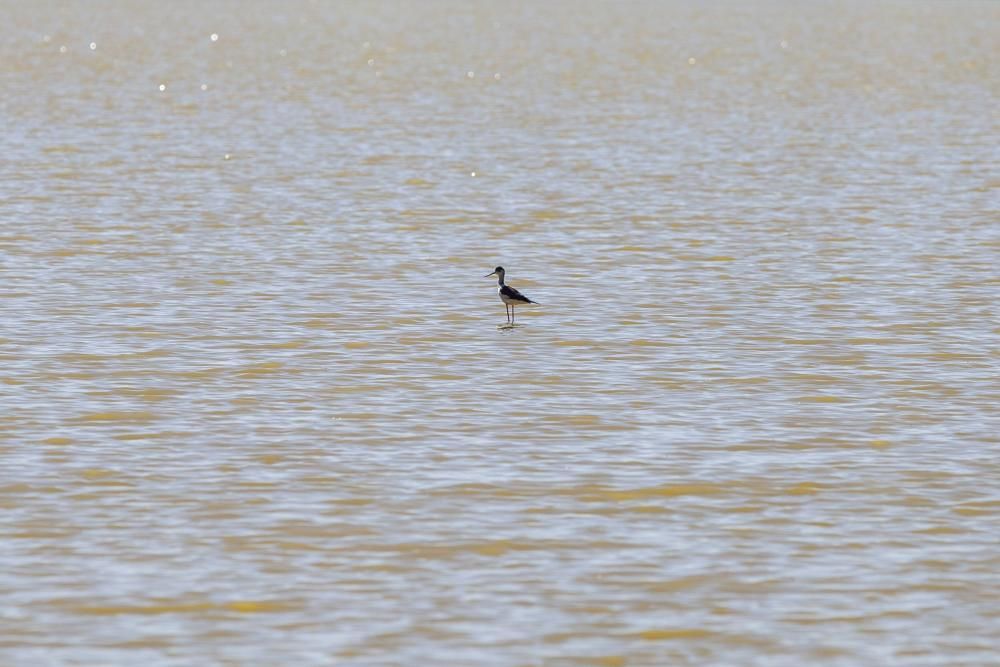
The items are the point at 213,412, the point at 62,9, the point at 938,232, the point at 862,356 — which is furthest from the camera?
the point at 62,9

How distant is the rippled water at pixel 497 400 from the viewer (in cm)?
1183

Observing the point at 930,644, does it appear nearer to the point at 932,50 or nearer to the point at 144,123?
the point at 144,123

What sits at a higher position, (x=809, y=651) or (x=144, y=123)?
(x=144, y=123)

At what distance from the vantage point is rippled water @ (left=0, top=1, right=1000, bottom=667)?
38.8 feet

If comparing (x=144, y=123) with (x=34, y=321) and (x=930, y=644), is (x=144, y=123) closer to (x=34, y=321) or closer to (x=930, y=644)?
(x=34, y=321)

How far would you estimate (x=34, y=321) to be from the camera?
21.2 m

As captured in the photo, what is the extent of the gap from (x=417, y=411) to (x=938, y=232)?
13.8 metres

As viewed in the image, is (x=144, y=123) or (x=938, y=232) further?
(x=144, y=123)

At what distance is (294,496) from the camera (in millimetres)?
14305

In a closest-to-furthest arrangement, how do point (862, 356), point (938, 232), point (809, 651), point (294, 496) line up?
point (809, 651) → point (294, 496) → point (862, 356) → point (938, 232)

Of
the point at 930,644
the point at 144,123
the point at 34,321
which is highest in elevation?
the point at 144,123

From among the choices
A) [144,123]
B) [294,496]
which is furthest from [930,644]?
[144,123]

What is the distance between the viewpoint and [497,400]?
17672mm

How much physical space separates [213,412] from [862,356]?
6.46 m
